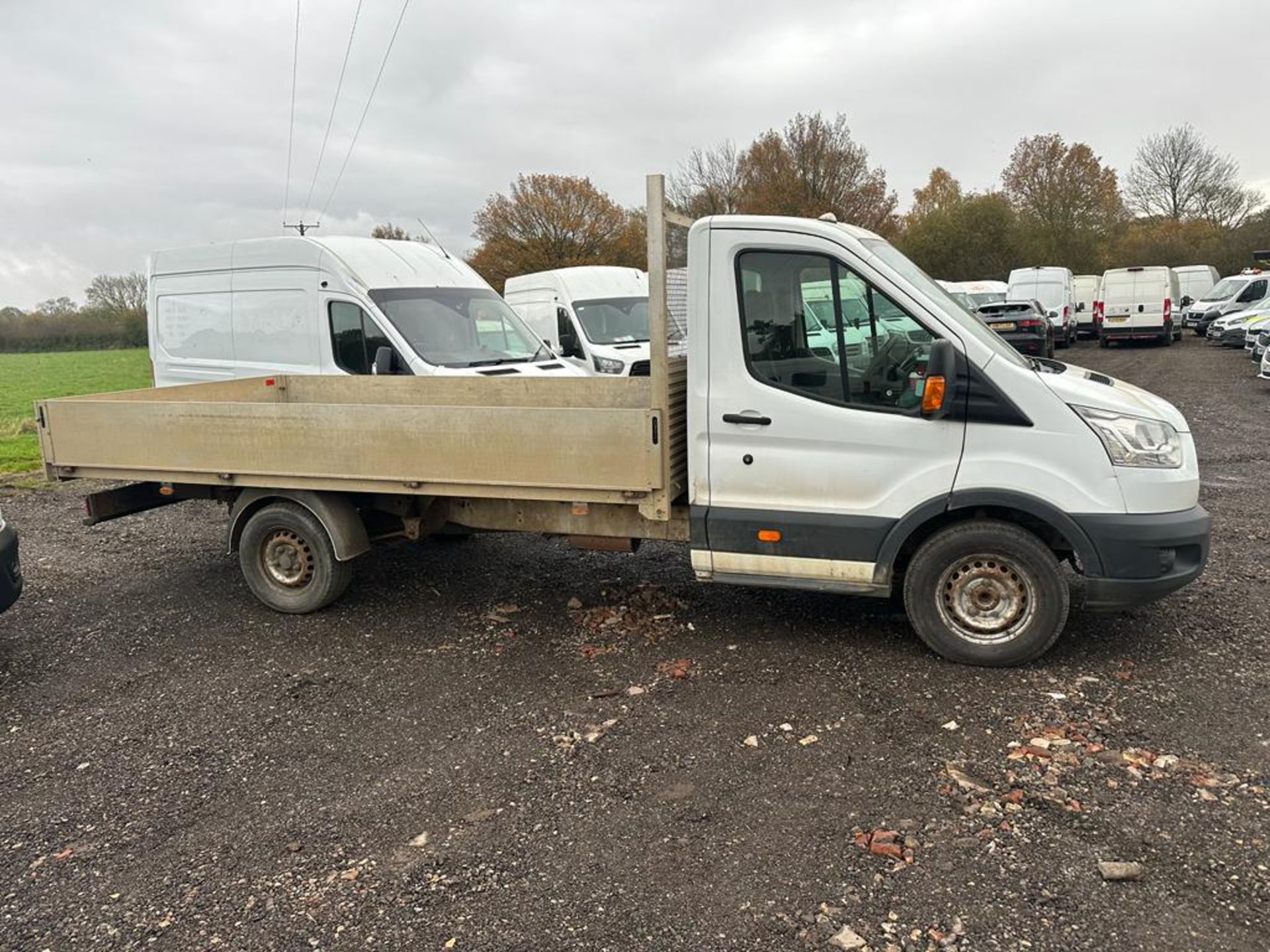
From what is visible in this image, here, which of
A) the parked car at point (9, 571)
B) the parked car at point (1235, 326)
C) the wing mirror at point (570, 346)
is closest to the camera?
the parked car at point (9, 571)

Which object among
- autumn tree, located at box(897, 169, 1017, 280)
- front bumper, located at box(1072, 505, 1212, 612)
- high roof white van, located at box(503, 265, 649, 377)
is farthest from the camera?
autumn tree, located at box(897, 169, 1017, 280)

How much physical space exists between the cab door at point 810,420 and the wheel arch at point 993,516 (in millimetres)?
45

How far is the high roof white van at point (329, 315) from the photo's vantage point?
28.7 ft

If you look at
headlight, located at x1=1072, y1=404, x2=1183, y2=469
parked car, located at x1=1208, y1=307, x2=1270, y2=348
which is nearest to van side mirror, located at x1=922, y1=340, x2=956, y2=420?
headlight, located at x1=1072, y1=404, x2=1183, y2=469

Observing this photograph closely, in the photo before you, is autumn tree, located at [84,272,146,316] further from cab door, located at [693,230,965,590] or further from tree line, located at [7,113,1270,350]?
cab door, located at [693,230,965,590]

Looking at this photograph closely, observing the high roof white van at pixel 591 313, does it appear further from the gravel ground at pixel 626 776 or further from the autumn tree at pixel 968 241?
the autumn tree at pixel 968 241

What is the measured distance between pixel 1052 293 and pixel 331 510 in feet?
90.5

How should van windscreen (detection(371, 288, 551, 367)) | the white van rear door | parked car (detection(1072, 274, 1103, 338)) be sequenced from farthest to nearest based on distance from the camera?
parked car (detection(1072, 274, 1103, 338)) < the white van rear door < van windscreen (detection(371, 288, 551, 367))

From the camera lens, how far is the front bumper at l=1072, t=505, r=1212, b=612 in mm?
4312

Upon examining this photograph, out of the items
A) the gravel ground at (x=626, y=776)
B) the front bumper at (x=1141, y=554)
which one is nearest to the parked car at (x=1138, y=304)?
the gravel ground at (x=626, y=776)

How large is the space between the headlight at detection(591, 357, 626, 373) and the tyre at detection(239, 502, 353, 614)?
22.1 ft

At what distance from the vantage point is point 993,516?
4562 mm

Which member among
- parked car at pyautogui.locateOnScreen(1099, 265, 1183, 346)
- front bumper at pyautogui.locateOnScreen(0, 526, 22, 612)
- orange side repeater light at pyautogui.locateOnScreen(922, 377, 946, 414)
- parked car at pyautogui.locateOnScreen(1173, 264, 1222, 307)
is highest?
parked car at pyautogui.locateOnScreen(1173, 264, 1222, 307)

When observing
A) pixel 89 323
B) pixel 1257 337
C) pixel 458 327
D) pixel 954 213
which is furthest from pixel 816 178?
pixel 89 323
